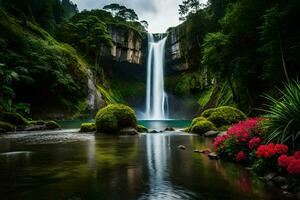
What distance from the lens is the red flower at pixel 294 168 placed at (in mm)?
7695

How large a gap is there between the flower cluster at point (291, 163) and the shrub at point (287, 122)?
903 millimetres

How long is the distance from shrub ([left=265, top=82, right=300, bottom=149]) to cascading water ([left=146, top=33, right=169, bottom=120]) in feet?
184

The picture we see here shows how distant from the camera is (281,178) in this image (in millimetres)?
8312

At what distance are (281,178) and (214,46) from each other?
97.0 feet

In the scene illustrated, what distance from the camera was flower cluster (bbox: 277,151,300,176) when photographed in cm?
773

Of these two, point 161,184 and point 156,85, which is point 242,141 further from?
point 156,85

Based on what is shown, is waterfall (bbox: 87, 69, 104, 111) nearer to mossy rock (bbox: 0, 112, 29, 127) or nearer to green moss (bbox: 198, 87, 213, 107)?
green moss (bbox: 198, 87, 213, 107)

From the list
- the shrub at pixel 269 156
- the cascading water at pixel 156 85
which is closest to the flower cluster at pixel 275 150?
the shrub at pixel 269 156

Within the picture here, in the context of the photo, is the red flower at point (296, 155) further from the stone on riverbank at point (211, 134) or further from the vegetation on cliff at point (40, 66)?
the vegetation on cliff at point (40, 66)

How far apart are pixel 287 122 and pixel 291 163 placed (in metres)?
2.13

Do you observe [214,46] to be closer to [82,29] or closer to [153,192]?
[153,192]

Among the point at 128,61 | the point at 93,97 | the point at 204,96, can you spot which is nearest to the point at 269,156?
the point at 93,97

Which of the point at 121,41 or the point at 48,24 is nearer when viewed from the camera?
the point at 48,24

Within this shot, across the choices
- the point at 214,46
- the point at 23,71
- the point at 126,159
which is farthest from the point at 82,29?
the point at 126,159
